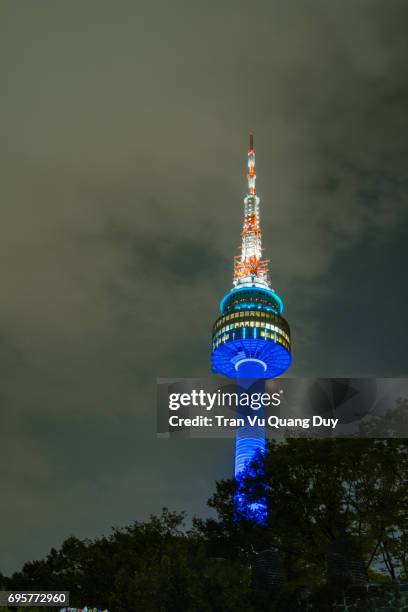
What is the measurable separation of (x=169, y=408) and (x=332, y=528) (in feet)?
57.1

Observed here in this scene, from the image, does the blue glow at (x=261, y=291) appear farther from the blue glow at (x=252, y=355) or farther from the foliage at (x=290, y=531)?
the foliage at (x=290, y=531)

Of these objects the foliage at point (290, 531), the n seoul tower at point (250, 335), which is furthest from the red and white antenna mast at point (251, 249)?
the foliage at point (290, 531)

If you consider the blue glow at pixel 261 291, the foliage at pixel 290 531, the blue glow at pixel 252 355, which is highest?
the blue glow at pixel 261 291

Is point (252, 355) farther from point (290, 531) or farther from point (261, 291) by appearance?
point (290, 531)

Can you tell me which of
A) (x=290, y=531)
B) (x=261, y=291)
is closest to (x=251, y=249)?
(x=261, y=291)

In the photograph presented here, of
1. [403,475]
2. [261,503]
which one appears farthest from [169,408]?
[403,475]

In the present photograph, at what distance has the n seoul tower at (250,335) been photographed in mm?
114562

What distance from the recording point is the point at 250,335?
112750mm

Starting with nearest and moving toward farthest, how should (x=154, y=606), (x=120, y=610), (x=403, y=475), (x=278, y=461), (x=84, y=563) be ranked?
(x=154, y=606)
(x=403, y=475)
(x=278, y=461)
(x=120, y=610)
(x=84, y=563)

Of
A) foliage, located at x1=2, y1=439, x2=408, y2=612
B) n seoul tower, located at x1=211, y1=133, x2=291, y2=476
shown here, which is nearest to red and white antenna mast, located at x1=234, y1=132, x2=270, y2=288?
n seoul tower, located at x1=211, y1=133, x2=291, y2=476

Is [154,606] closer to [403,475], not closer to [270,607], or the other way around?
[270,607]

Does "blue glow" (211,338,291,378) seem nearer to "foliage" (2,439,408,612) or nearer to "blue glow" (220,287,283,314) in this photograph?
"blue glow" (220,287,283,314)

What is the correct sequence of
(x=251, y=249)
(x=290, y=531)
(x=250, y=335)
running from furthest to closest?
(x=251, y=249), (x=250, y=335), (x=290, y=531)

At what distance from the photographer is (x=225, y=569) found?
2739 centimetres
